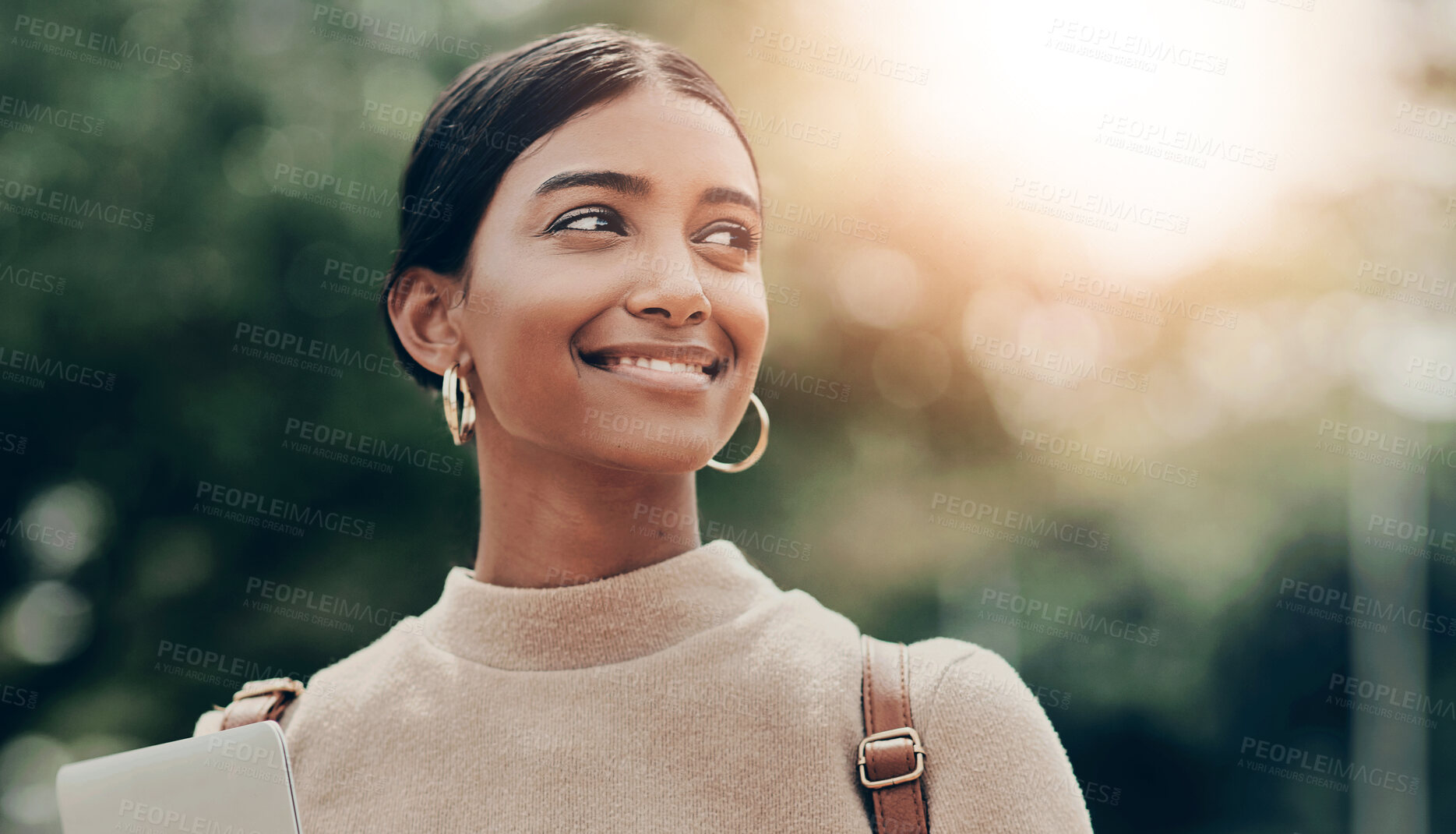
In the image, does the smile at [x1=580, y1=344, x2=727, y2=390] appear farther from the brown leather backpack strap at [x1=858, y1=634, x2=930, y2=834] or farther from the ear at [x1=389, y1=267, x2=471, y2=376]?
the brown leather backpack strap at [x1=858, y1=634, x2=930, y2=834]

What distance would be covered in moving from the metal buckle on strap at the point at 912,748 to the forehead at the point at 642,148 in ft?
3.45

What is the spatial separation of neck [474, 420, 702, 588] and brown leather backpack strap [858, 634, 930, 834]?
548mm

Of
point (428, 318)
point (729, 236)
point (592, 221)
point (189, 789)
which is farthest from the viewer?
point (428, 318)

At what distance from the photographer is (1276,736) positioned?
31.1ft

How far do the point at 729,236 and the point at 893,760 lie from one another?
1.03 m

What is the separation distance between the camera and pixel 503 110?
2.27 metres

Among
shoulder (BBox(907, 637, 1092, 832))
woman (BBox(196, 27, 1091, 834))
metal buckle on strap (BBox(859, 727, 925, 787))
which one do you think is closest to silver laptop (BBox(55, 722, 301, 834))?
woman (BBox(196, 27, 1091, 834))

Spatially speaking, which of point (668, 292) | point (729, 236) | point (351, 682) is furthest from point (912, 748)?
point (351, 682)

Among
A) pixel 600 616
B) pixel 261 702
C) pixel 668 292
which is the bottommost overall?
pixel 261 702

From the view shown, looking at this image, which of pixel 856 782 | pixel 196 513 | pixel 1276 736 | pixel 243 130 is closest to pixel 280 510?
pixel 196 513

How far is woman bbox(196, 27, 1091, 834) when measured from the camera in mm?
1948

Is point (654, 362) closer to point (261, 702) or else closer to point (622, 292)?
point (622, 292)

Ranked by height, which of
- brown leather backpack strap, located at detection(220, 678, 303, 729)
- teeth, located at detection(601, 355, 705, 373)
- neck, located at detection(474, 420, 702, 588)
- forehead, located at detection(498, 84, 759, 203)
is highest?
forehead, located at detection(498, 84, 759, 203)

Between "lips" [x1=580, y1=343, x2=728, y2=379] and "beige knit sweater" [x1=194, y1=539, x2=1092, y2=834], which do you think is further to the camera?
"lips" [x1=580, y1=343, x2=728, y2=379]
